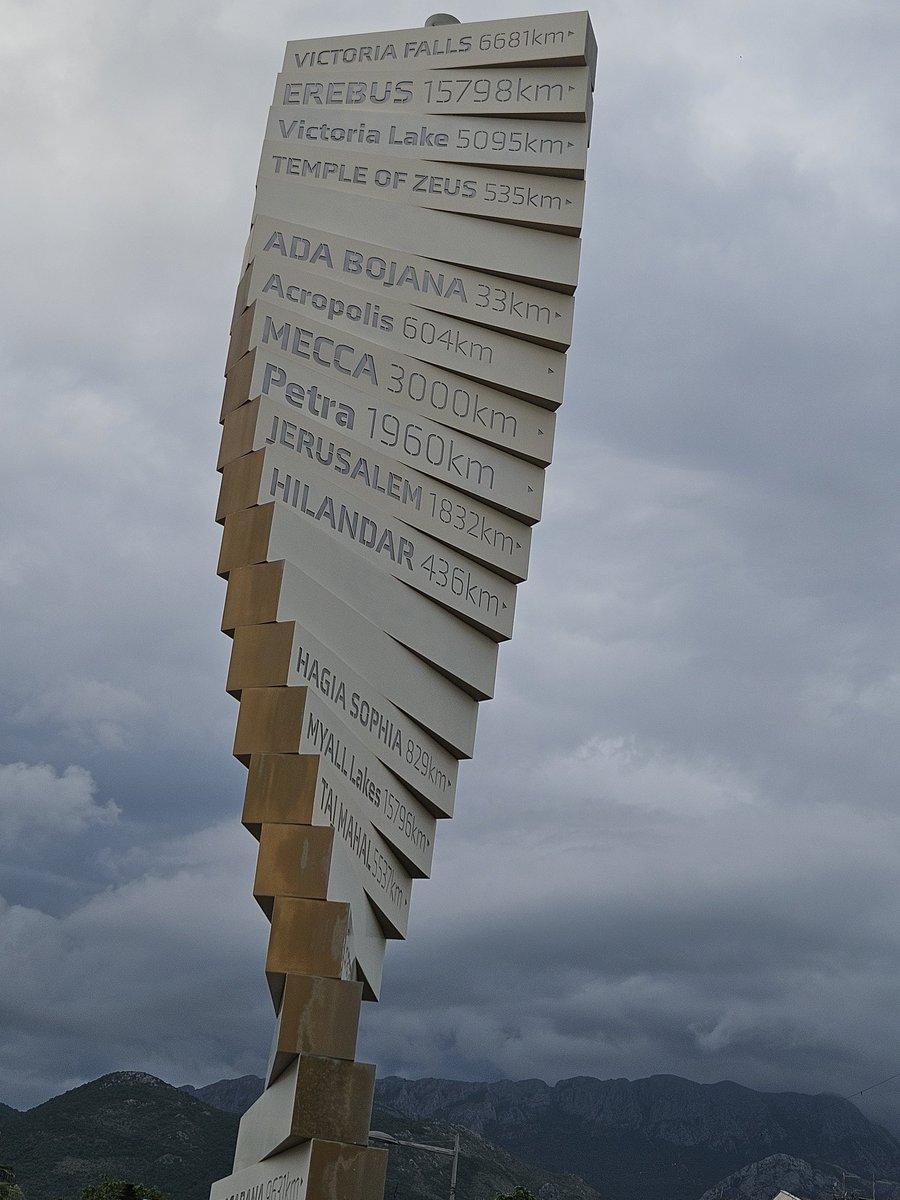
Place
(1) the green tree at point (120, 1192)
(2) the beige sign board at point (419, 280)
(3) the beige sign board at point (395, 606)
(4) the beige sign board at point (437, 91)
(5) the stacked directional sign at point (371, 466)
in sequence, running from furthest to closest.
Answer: (1) the green tree at point (120, 1192) → (4) the beige sign board at point (437, 91) → (2) the beige sign board at point (419, 280) → (3) the beige sign board at point (395, 606) → (5) the stacked directional sign at point (371, 466)

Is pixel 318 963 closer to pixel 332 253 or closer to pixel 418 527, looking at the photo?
pixel 418 527

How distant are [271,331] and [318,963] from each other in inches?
346

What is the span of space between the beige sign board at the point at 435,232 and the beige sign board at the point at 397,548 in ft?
14.0

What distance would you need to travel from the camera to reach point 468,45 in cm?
2408

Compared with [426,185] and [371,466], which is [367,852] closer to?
[371,466]

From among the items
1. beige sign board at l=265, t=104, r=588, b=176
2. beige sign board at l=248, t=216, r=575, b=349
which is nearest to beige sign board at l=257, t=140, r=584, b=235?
beige sign board at l=265, t=104, r=588, b=176

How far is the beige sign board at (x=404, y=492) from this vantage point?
68.2 feet

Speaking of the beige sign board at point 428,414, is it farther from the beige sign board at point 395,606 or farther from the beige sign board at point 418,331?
the beige sign board at point 395,606

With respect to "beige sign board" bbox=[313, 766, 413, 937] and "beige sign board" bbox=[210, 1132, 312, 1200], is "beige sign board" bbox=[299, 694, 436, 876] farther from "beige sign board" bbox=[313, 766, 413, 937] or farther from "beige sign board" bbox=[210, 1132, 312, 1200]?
"beige sign board" bbox=[210, 1132, 312, 1200]

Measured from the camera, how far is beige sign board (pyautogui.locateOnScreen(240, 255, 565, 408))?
71.9 feet

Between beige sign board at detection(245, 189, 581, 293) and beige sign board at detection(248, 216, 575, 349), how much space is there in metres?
0.18

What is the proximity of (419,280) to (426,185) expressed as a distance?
162 centimetres

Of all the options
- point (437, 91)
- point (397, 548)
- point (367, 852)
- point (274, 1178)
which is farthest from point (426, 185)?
point (274, 1178)

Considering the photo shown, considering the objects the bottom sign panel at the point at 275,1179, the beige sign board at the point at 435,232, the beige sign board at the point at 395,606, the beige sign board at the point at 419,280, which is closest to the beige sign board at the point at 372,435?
the beige sign board at the point at 395,606
